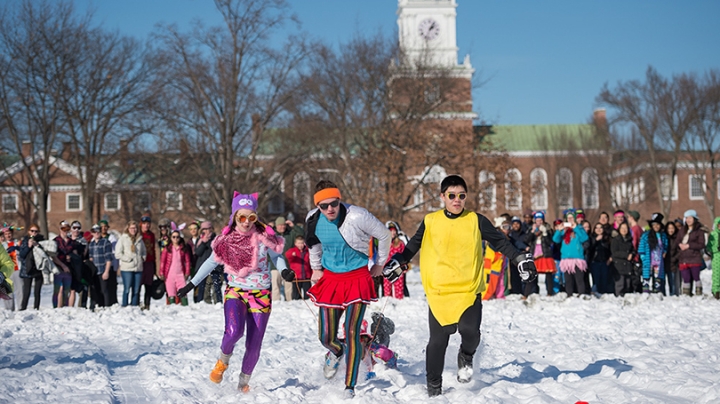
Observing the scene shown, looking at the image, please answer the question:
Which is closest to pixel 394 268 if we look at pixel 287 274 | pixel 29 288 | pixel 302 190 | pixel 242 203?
pixel 287 274

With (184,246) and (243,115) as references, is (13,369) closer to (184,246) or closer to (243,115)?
(184,246)

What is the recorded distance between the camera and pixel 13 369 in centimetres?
827

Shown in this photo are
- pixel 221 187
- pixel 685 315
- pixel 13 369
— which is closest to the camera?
pixel 13 369

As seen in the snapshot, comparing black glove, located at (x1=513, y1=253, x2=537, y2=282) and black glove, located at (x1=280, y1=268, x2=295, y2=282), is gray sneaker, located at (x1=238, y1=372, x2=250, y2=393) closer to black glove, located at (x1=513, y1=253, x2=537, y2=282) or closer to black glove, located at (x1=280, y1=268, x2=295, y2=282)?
black glove, located at (x1=280, y1=268, x2=295, y2=282)

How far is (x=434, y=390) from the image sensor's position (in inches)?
263

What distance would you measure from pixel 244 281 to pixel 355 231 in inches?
44.0

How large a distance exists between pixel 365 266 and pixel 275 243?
90cm

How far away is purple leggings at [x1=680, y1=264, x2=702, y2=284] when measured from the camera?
52.6 ft

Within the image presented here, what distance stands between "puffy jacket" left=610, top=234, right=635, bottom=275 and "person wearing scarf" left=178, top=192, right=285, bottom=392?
10.3m

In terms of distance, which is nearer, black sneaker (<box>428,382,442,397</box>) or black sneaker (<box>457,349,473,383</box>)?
black sneaker (<box>428,382,442,397</box>)

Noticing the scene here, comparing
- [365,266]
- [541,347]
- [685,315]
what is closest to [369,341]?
[365,266]

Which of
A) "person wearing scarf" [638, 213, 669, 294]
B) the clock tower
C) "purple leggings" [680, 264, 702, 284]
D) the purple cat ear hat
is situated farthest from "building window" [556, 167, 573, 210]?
the purple cat ear hat

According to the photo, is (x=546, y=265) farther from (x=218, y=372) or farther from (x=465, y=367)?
(x=218, y=372)

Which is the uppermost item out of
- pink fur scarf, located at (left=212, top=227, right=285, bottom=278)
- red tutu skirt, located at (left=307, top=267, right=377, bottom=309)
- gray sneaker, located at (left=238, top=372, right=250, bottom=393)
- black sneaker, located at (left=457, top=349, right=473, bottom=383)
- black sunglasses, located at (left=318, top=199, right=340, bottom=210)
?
black sunglasses, located at (left=318, top=199, right=340, bottom=210)
